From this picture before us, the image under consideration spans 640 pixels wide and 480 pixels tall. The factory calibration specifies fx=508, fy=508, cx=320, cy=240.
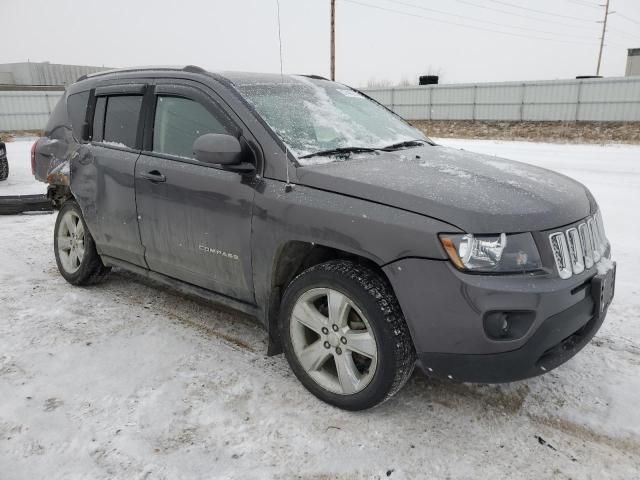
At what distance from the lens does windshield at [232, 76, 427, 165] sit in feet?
9.81

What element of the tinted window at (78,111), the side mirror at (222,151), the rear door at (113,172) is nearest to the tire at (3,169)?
the tinted window at (78,111)

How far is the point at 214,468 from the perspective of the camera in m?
2.26

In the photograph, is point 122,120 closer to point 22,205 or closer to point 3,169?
point 22,205

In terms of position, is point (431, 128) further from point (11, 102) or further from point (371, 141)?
point (371, 141)

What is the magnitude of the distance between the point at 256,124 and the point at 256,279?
2.93 ft

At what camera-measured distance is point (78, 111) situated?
4.23 m

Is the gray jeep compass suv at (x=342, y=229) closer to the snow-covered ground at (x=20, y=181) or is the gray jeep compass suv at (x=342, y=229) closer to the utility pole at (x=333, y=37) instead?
the snow-covered ground at (x=20, y=181)

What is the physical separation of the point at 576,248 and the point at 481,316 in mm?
648

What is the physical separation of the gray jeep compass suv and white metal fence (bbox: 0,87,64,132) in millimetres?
26333

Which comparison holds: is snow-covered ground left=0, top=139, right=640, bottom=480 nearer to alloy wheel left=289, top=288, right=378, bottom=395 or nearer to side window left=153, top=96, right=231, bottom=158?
alloy wheel left=289, top=288, right=378, bottom=395

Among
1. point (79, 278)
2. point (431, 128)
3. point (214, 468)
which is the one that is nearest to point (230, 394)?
point (214, 468)

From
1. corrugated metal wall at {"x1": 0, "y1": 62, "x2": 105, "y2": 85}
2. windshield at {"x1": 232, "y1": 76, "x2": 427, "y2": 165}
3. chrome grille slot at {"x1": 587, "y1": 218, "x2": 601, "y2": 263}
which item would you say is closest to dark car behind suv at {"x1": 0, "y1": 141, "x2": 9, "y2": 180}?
windshield at {"x1": 232, "y1": 76, "x2": 427, "y2": 165}

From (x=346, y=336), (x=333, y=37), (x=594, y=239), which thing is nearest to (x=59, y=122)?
(x=346, y=336)

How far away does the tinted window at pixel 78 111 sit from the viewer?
418cm
